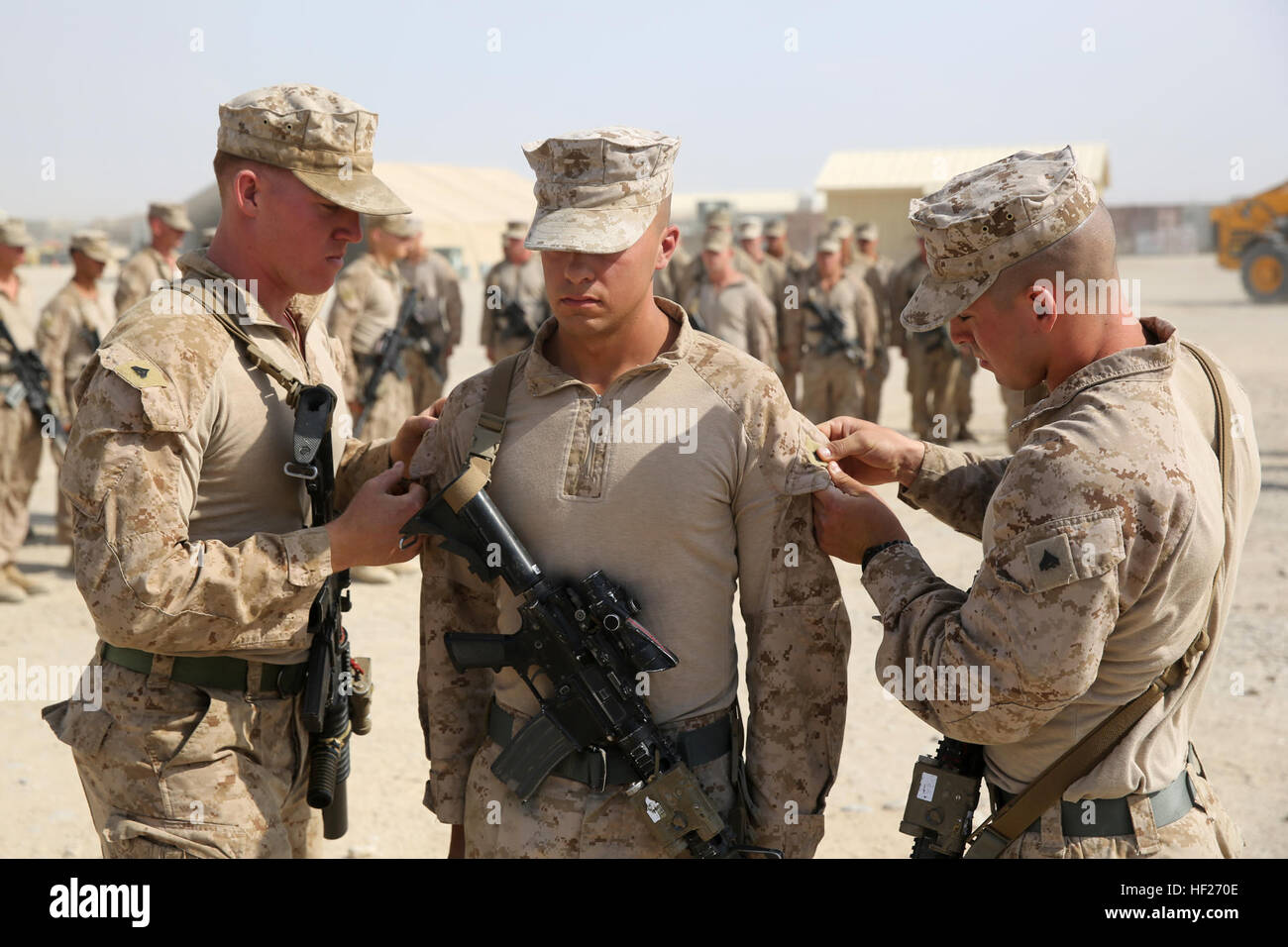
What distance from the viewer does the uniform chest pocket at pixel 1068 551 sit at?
2.07 m

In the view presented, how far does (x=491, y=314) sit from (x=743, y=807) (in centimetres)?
952

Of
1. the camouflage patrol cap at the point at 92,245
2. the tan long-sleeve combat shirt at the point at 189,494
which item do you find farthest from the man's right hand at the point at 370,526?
the camouflage patrol cap at the point at 92,245

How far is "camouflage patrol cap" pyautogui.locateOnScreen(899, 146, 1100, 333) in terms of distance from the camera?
2232mm

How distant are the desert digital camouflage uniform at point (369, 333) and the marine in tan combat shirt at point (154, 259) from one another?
5.31 ft

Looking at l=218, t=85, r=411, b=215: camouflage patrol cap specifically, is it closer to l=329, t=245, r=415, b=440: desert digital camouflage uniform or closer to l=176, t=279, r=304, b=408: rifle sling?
l=176, t=279, r=304, b=408: rifle sling

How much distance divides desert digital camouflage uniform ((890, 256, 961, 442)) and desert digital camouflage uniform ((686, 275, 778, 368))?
6.75 feet

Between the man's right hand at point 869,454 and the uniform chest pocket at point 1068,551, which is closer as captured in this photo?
the uniform chest pocket at point 1068,551

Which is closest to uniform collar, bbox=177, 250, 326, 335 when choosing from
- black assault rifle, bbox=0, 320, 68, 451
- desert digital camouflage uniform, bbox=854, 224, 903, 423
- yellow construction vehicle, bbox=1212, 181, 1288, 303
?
black assault rifle, bbox=0, 320, 68, 451

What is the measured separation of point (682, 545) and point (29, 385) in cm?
689

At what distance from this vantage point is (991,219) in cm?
225

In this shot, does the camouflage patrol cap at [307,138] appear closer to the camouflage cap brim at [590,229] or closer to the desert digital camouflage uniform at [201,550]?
the desert digital camouflage uniform at [201,550]
